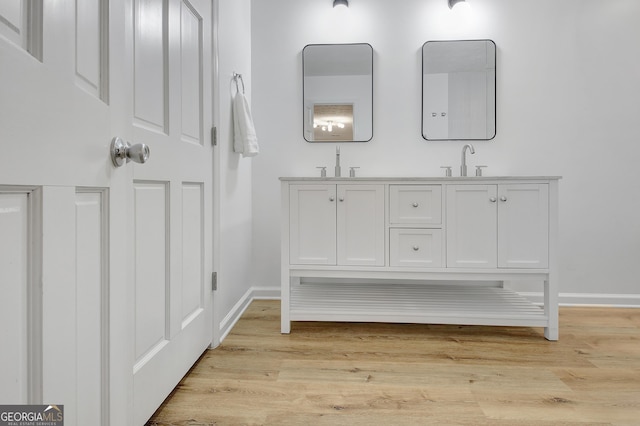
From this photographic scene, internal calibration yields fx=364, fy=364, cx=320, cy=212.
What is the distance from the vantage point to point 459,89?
7.75 ft

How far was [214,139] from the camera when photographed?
1.71 m

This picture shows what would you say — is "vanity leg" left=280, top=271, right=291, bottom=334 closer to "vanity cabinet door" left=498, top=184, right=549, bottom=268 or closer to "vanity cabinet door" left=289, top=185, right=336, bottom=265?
"vanity cabinet door" left=289, top=185, right=336, bottom=265

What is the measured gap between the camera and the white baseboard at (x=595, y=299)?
235 centimetres

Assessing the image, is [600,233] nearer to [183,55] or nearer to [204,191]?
[204,191]

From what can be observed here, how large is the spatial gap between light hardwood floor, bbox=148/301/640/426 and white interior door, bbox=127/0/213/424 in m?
Result: 0.20

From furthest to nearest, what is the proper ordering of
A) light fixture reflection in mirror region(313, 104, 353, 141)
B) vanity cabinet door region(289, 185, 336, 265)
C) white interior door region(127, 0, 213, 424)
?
light fixture reflection in mirror region(313, 104, 353, 141) → vanity cabinet door region(289, 185, 336, 265) → white interior door region(127, 0, 213, 424)


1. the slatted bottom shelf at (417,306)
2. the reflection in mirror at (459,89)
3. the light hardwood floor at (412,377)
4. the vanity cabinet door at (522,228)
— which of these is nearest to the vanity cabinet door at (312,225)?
the slatted bottom shelf at (417,306)

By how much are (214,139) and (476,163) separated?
167cm

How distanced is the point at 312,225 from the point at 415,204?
0.54 meters

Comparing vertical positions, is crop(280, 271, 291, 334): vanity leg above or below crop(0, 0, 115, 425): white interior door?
below

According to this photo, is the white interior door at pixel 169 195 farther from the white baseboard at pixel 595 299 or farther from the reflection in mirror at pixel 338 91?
the white baseboard at pixel 595 299

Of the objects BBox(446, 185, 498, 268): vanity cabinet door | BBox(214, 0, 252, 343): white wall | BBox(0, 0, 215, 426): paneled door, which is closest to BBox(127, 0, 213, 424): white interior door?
BBox(0, 0, 215, 426): paneled door

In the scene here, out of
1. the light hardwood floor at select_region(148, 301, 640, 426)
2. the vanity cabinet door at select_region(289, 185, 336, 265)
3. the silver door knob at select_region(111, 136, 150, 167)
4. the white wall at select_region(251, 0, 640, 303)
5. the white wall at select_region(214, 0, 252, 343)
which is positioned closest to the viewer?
the silver door knob at select_region(111, 136, 150, 167)

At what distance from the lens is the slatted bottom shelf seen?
6.12ft
